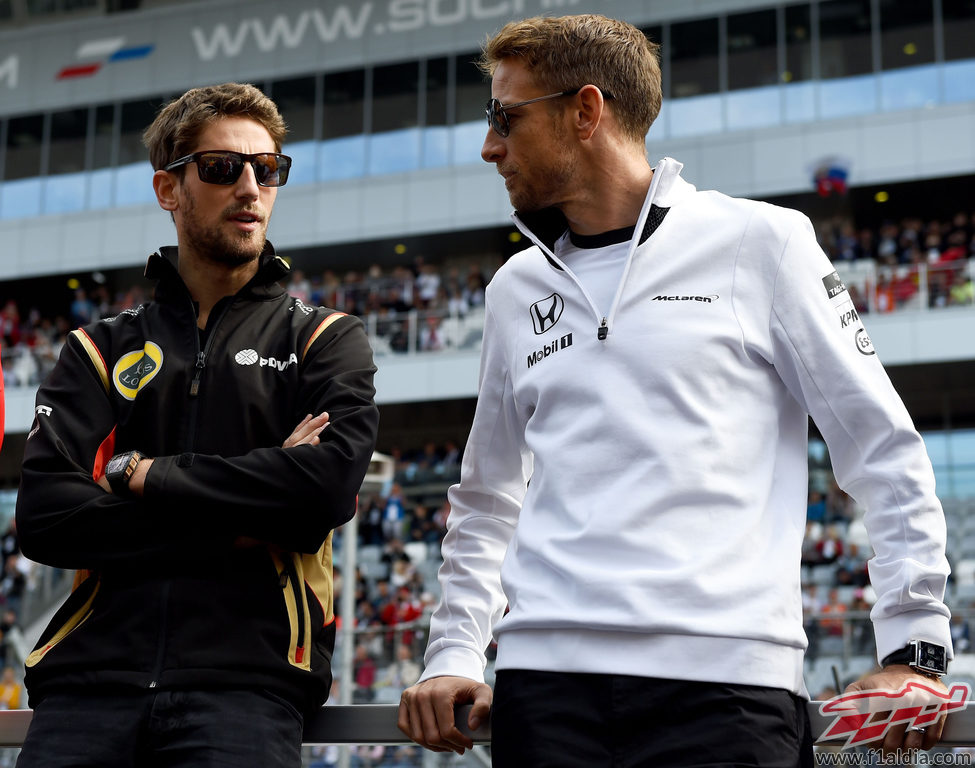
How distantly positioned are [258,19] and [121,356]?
29.1m

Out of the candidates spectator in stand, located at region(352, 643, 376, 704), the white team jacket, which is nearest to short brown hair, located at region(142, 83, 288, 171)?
the white team jacket

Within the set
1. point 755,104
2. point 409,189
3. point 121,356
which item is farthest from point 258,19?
point 121,356

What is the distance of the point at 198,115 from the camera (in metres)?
3.00

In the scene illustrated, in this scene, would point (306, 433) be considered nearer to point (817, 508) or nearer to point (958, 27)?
point (817, 508)

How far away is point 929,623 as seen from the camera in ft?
6.70

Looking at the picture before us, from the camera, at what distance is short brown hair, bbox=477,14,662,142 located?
262 cm

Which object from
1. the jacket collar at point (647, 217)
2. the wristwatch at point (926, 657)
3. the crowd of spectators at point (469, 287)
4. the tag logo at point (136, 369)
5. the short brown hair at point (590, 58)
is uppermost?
the crowd of spectators at point (469, 287)

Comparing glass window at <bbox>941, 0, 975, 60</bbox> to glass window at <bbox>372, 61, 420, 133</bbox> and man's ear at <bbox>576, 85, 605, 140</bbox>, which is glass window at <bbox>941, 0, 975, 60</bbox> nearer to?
glass window at <bbox>372, 61, 420, 133</bbox>


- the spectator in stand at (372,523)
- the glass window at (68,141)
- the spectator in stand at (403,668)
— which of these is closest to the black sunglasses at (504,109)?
the spectator in stand at (403,668)

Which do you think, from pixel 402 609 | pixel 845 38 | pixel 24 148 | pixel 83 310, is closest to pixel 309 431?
pixel 402 609

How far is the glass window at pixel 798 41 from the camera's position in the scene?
25656mm

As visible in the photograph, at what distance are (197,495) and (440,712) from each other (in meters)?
0.62

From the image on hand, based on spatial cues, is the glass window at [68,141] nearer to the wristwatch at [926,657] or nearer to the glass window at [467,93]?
the glass window at [467,93]

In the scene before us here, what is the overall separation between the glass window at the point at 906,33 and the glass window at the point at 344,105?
1118cm
